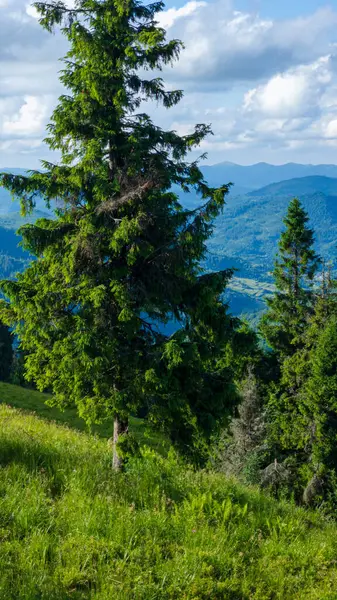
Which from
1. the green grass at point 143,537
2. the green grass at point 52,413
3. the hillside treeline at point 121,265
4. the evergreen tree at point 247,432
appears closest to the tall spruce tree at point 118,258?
the hillside treeline at point 121,265

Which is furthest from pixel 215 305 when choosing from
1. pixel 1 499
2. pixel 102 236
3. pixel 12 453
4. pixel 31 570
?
pixel 31 570

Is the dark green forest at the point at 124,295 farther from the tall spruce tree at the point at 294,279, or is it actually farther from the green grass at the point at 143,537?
the tall spruce tree at the point at 294,279

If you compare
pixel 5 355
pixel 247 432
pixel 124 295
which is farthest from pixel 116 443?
pixel 5 355

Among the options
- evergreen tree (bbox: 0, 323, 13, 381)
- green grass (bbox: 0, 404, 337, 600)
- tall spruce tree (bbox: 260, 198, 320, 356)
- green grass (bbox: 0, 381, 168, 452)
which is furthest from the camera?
evergreen tree (bbox: 0, 323, 13, 381)

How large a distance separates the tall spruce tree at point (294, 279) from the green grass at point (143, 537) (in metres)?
24.9

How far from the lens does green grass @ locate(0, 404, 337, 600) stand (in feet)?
17.2

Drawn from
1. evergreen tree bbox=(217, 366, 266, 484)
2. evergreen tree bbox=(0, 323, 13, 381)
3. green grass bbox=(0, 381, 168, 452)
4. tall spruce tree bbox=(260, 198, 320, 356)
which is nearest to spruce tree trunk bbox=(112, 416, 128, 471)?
evergreen tree bbox=(217, 366, 266, 484)

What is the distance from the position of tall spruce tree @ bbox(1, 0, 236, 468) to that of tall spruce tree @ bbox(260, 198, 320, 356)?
22734 millimetres

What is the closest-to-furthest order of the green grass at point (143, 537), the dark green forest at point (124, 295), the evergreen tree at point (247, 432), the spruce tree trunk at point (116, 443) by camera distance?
the green grass at point (143, 537), the dark green forest at point (124, 295), the spruce tree trunk at point (116, 443), the evergreen tree at point (247, 432)

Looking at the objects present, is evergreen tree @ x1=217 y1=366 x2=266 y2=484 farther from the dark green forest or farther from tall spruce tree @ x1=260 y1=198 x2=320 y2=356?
the dark green forest

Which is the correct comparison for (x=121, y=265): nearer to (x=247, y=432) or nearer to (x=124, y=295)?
(x=124, y=295)

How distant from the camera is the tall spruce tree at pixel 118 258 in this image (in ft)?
30.5

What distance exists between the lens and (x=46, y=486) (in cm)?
718

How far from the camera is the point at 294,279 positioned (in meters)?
32.8
